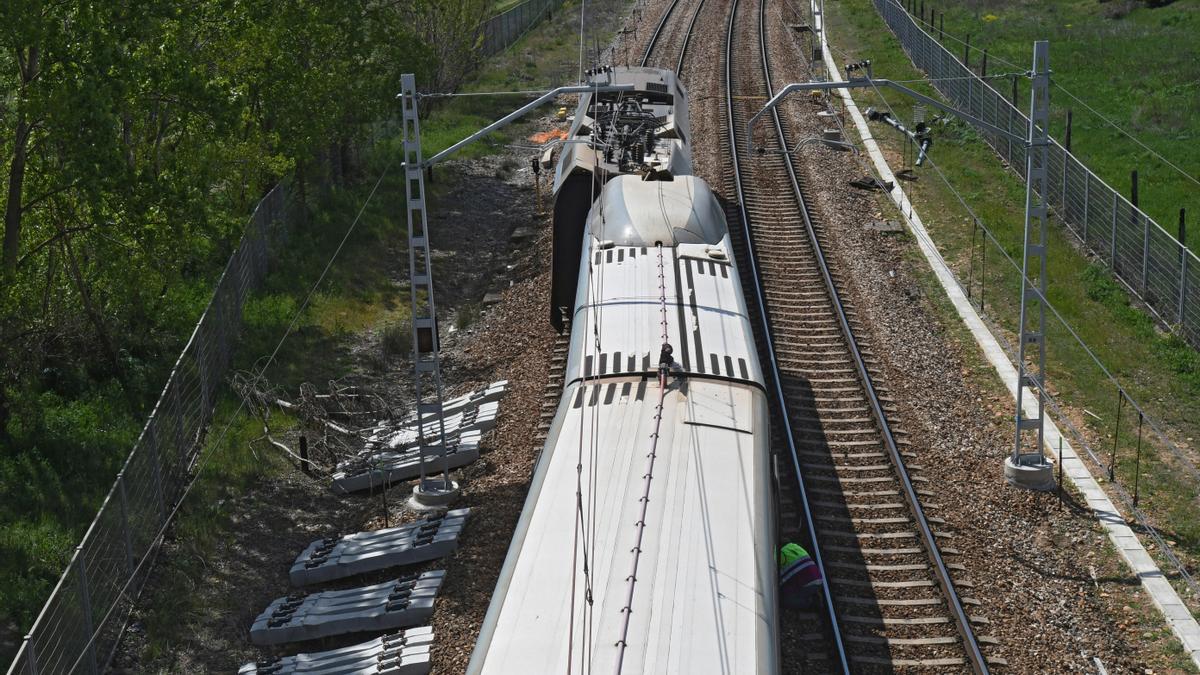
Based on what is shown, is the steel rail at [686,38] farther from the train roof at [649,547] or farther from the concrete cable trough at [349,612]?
the train roof at [649,547]

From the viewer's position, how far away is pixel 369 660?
14.0 m

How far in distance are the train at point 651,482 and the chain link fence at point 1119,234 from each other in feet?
17.8

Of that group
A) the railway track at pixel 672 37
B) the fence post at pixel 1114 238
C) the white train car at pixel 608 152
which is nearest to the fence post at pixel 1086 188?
the fence post at pixel 1114 238

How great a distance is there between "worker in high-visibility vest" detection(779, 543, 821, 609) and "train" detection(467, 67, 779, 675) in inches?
68.3

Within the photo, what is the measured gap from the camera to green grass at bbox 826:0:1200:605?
710 inches

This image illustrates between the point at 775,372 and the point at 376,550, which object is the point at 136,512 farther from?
the point at 775,372

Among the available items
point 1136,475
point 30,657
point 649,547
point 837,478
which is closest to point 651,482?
point 649,547

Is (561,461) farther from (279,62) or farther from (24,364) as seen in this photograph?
(279,62)

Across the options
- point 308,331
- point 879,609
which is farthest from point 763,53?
point 879,609

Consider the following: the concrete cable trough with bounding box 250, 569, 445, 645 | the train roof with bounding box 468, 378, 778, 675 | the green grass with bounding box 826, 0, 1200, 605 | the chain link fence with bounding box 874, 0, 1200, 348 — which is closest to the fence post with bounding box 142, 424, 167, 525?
the concrete cable trough with bounding box 250, 569, 445, 645

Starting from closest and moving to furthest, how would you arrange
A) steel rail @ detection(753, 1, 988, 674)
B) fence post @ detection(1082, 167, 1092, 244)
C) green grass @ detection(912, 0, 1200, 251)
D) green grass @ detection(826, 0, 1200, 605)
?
steel rail @ detection(753, 1, 988, 674)
green grass @ detection(826, 0, 1200, 605)
fence post @ detection(1082, 167, 1092, 244)
green grass @ detection(912, 0, 1200, 251)

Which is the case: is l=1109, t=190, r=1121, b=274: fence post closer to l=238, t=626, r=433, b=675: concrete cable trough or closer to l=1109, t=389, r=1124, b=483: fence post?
l=1109, t=389, r=1124, b=483: fence post

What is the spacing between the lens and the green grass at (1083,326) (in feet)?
59.2

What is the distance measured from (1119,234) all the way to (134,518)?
19.8 meters
